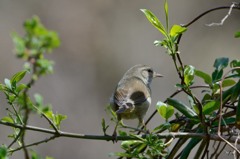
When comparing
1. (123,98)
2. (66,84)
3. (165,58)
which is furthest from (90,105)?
(123,98)

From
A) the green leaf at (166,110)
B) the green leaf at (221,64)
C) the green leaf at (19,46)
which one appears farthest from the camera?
the green leaf at (221,64)

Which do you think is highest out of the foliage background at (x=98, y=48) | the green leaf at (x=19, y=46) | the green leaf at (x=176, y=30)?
the green leaf at (x=19, y=46)

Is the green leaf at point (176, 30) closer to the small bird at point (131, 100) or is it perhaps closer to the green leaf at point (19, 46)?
the green leaf at point (19, 46)

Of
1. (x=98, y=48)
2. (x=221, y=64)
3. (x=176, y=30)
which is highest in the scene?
(x=176, y=30)

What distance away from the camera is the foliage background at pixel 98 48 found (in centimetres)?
722

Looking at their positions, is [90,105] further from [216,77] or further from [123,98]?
[216,77]

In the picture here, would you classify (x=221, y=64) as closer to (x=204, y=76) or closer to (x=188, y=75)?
(x=204, y=76)

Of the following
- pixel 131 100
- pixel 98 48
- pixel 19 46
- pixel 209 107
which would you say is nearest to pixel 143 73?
pixel 131 100

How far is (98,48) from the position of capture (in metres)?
8.07

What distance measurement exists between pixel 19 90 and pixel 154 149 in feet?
1.62

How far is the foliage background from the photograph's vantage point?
7.22m

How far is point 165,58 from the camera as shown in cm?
783

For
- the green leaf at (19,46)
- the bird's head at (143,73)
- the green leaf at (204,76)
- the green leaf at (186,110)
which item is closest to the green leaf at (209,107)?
the green leaf at (186,110)

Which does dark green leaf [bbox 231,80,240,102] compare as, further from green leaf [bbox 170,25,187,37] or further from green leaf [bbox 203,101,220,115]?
green leaf [bbox 170,25,187,37]
